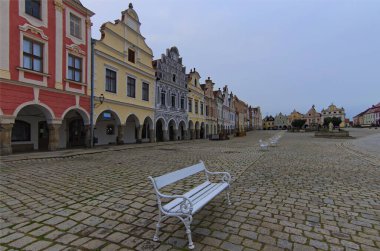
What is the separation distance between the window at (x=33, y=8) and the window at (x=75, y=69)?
301 cm

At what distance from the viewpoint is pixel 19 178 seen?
23.0 ft

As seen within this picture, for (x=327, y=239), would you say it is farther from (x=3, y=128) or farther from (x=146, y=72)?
(x=146, y=72)

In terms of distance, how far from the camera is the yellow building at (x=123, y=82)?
62.8ft

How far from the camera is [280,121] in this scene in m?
150

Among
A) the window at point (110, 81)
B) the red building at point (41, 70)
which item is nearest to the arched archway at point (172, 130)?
the window at point (110, 81)

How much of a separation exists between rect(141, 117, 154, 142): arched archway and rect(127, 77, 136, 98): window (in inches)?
143

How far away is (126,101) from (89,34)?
6.39 meters

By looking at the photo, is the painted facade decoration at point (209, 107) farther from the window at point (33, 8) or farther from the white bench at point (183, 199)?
the white bench at point (183, 199)

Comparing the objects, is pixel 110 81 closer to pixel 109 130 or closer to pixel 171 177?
pixel 109 130

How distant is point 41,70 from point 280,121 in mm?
150526

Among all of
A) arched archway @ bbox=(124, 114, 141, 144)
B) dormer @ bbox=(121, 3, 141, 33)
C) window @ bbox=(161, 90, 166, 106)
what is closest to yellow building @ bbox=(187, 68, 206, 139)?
window @ bbox=(161, 90, 166, 106)

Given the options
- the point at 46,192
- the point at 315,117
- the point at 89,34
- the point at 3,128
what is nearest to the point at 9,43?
the point at 3,128

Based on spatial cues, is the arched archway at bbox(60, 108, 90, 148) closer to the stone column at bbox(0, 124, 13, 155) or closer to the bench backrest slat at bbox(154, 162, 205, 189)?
the stone column at bbox(0, 124, 13, 155)

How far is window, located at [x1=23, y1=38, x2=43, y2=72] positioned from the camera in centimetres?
1345
